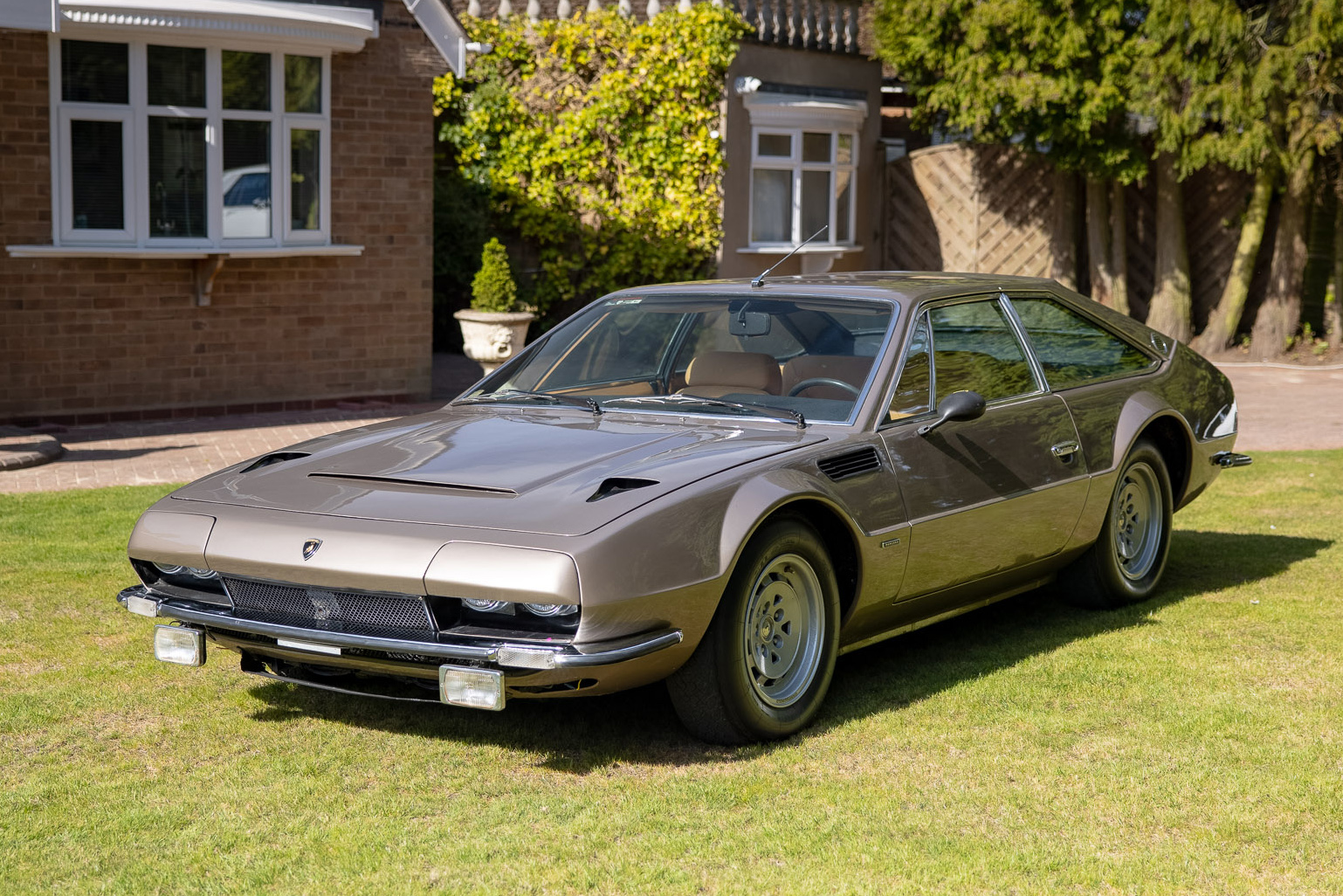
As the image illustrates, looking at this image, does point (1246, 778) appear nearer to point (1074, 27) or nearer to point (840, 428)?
point (840, 428)

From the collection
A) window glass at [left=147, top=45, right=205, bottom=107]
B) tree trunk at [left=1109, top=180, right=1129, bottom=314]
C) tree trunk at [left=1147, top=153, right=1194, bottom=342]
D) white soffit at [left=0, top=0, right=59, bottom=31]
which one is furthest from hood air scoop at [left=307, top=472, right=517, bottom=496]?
tree trunk at [left=1109, top=180, right=1129, bottom=314]

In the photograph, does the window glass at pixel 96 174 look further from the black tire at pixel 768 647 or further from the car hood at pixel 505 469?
the black tire at pixel 768 647

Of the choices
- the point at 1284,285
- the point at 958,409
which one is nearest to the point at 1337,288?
the point at 1284,285

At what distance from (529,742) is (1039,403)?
2.47 m

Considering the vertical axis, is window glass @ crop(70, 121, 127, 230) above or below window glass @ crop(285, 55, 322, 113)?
below

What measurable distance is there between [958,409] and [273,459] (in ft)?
7.60

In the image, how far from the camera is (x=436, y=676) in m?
4.22

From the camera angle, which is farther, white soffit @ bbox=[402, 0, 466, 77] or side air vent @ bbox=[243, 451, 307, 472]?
white soffit @ bbox=[402, 0, 466, 77]

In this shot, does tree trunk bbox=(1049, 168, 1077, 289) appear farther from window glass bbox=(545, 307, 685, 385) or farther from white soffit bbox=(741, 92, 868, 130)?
window glass bbox=(545, 307, 685, 385)

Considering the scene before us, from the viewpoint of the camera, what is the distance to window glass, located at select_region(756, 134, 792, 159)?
20.0 meters

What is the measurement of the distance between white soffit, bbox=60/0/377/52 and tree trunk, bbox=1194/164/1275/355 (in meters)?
10.9

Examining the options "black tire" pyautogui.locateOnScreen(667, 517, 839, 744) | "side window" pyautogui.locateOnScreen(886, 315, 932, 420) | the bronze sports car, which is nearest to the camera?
the bronze sports car

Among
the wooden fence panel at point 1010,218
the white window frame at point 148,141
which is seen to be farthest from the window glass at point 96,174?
the wooden fence panel at point 1010,218

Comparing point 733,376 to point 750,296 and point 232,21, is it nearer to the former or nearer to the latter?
point 750,296
